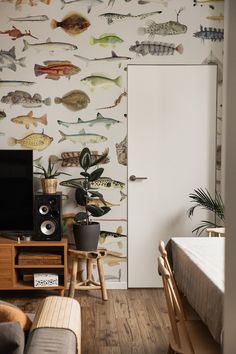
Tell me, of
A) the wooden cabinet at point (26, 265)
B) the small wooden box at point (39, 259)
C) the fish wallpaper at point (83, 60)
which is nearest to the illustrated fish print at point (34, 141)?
the fish wallpaper at point (83, 60)

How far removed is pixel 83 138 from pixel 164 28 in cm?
123

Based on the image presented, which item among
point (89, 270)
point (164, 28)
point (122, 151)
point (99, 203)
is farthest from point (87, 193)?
point (164, 28)

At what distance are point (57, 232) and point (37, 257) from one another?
0.87ft

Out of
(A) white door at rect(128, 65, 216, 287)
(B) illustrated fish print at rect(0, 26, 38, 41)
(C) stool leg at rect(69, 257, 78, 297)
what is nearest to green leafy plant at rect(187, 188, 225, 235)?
(A) white door at rect(128, 65, 216, 287)

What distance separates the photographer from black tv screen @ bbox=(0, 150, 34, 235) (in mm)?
4285

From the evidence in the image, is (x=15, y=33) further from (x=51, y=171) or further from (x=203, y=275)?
(x=203, y=275)

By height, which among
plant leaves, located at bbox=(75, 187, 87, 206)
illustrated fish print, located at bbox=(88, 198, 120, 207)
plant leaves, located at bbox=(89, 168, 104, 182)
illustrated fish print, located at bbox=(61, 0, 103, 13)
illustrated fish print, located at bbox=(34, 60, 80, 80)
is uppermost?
illustrated fish print, located at bbox=(61, 0, 103, 13)

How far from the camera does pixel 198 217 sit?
15.4 ft

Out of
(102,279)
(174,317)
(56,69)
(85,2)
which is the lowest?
(102,279)

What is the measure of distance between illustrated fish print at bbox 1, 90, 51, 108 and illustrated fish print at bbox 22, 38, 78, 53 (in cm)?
39

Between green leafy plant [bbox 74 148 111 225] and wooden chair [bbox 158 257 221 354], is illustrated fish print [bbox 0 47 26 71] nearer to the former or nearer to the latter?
green leafy plant [bbox 74 148 111 225]

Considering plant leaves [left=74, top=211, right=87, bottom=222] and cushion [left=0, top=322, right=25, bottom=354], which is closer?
cushion [left=0, top=322, right=25, bottom=354]

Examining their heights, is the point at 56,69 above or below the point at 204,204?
above

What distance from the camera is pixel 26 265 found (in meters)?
4.21
